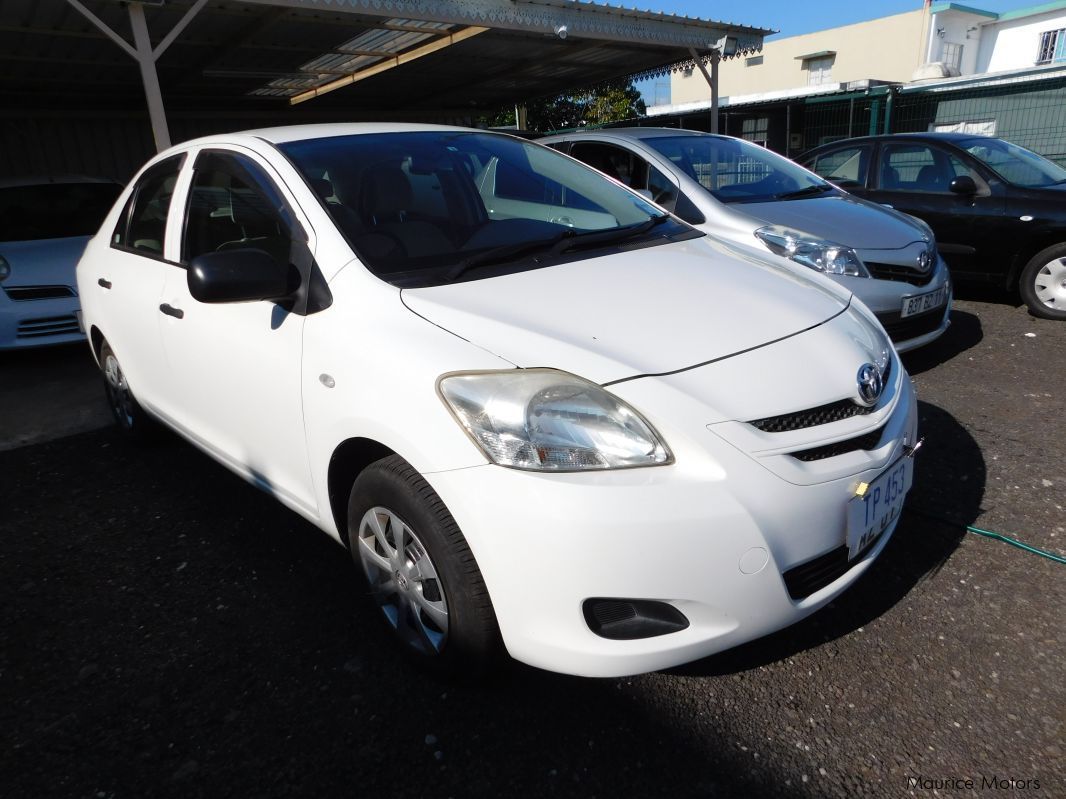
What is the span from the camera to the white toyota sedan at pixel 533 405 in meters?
1.70

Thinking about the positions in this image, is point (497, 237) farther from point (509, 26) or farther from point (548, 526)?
point (509, 26)

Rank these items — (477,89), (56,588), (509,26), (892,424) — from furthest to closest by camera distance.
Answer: (477,89) → (509,26) → (56,588) → (892,424)

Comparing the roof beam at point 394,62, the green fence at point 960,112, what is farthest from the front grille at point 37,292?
the green fence at point 960,112

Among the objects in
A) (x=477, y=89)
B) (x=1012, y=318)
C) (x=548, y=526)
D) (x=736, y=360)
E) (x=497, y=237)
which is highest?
(x=477, y=89)

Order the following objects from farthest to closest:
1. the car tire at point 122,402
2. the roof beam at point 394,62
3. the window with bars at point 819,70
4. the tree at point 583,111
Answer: the window with bars at point 819,70
the tree at point 583,111
the roof beam at point 394,62
the car tire at point 122,402

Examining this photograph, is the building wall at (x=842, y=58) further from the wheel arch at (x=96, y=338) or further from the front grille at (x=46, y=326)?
the wheel arch at (x=96, y=338)

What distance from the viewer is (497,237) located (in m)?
2.53

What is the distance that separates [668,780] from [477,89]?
1256 cm

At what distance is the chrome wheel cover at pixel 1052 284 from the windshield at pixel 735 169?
1.82 m

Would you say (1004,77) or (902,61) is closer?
(1004,77)

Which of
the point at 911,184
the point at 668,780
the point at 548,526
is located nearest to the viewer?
the point at 548,526

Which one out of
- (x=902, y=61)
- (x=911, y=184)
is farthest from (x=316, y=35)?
(x=902, y=61)

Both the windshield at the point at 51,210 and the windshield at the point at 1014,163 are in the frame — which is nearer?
the windshield at the point at 1014,163

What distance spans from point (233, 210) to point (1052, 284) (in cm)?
579
